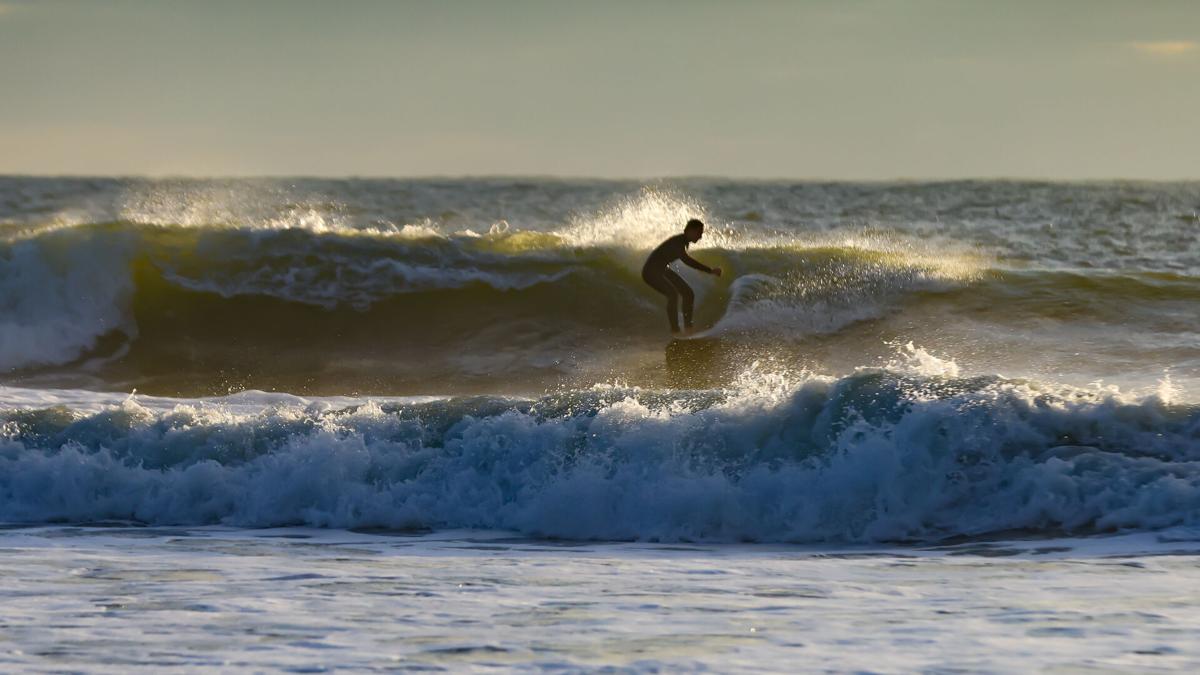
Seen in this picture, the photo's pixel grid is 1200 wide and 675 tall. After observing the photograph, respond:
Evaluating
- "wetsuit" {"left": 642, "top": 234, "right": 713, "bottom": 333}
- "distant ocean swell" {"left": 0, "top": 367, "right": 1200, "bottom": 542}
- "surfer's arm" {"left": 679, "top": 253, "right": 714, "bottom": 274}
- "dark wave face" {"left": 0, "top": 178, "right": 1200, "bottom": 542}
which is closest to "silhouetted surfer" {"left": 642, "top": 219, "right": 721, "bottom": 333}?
"wetsuit" {"left": 642, "top": 234, "right": 713, "bottom": 333}

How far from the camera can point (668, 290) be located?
1509 cm

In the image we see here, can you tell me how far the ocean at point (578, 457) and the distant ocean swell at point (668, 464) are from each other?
0.8 inches

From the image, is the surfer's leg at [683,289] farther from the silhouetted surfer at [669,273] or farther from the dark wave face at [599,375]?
the dark wave face at [599,375]

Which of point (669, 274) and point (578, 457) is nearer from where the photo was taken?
point (578, 457)

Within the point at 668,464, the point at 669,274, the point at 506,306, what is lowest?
the point at 668,464

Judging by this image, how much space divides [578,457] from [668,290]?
6623 millimetres

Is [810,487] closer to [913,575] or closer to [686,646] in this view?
[913,575]

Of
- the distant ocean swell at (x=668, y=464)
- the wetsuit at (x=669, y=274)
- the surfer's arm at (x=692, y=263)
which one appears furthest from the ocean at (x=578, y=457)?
the surfer's arm at (x=692, y=263)

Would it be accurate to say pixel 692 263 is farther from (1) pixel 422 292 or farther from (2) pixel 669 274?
(1) pixel 422 292

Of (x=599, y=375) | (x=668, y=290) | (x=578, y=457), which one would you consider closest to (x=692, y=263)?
(x=668, y=290)

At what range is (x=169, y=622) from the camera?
548 cm

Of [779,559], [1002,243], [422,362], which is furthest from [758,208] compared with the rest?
[779,559]

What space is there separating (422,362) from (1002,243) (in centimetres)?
1205

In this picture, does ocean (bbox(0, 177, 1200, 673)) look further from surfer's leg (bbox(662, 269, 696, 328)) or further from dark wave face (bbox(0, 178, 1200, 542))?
surfer's leg (bbox(662, 269, 696, 328))
